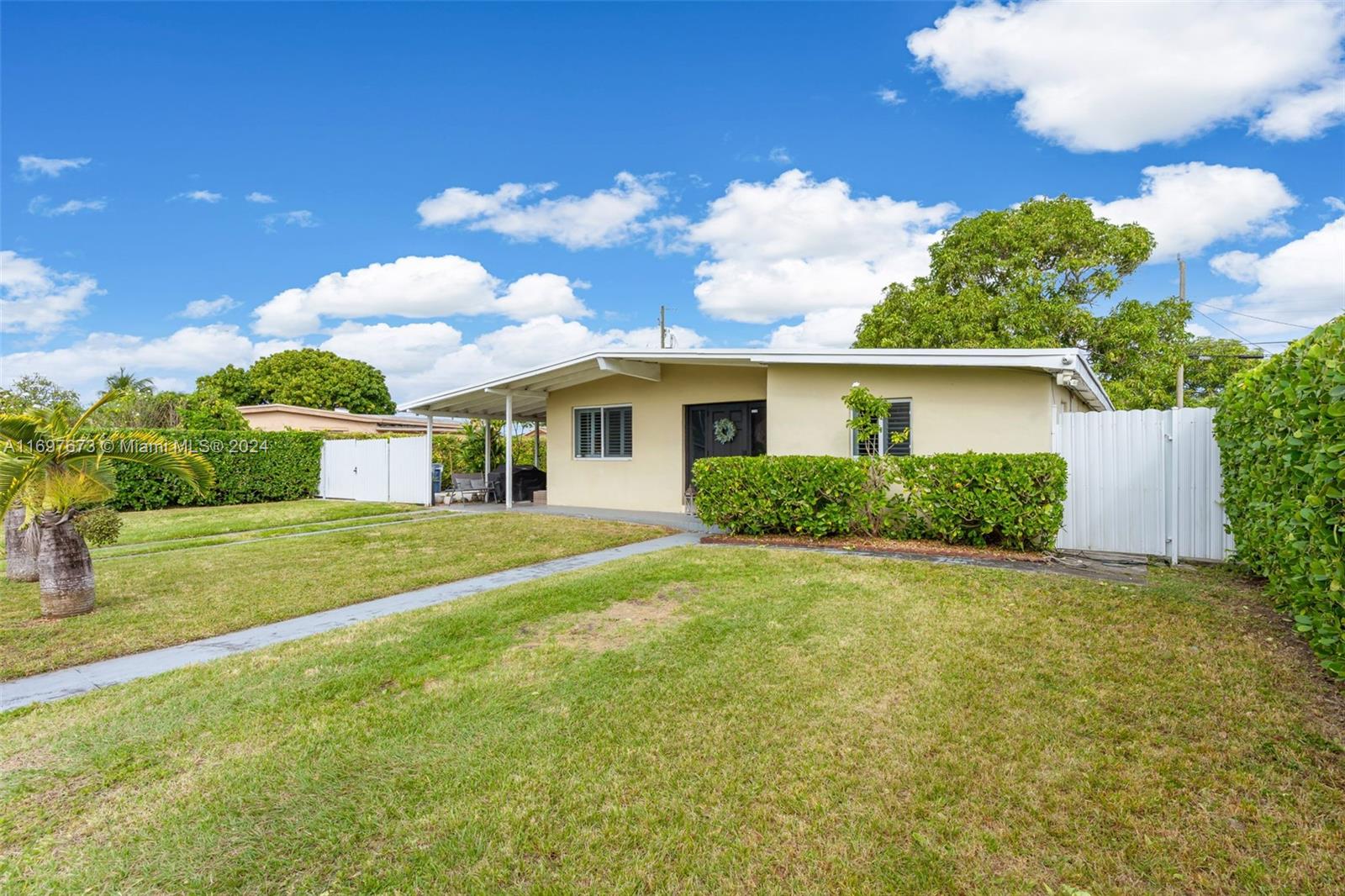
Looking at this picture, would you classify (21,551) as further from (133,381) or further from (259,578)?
(133,381)

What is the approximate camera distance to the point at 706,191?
1941cm

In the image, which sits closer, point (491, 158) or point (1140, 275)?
point (491, 158)

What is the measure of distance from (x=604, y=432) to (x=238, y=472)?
1057cm

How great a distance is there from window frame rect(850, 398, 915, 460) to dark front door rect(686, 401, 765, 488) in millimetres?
2161

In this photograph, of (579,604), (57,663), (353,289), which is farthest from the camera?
(353,289)

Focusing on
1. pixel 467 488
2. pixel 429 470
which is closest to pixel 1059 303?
pixel 467 488

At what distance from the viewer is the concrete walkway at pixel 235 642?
424cm

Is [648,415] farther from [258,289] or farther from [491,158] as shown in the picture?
[258,289]

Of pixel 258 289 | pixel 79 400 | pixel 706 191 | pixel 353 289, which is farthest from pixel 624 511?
pixel 79 400

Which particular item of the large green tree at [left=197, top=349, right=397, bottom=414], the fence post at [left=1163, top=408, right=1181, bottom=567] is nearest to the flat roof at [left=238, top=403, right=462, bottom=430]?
the large green tree at [left=197, top=349, right=397, bottom=414]

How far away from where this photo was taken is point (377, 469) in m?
18.1

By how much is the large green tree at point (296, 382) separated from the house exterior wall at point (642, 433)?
122 ft

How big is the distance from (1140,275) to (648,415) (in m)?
17.0

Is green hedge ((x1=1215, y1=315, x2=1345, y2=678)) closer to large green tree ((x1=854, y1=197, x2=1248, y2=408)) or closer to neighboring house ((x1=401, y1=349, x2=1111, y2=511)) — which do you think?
neighboring house ((x1=401, y1=349, x2=1111, y2=511))
